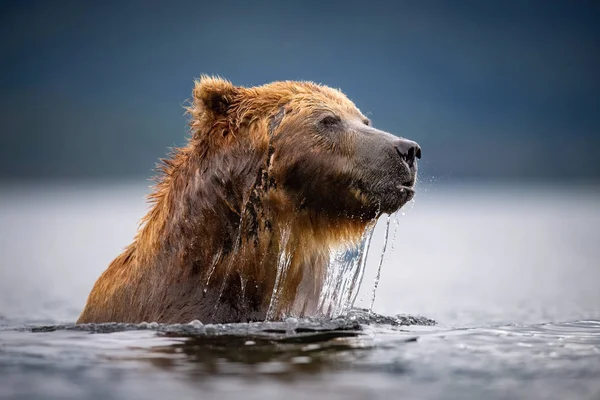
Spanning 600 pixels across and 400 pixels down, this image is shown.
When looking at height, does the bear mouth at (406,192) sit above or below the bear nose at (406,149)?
below

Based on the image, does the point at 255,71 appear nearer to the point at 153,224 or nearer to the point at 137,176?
the point at 137,176

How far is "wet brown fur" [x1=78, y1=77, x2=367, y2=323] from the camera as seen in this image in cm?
690

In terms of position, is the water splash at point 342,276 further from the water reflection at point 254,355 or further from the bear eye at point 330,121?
the water reflection at point 254,355

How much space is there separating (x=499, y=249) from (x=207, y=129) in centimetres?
2022

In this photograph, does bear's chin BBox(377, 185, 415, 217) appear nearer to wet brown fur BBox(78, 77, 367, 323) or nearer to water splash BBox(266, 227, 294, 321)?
wet brown fur BBox(78, 77, 367, 323)

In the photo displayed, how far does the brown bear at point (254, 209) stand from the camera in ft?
22.7

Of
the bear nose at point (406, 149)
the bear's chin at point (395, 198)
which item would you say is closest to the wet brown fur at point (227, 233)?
the bear's chin at point (395, 198)

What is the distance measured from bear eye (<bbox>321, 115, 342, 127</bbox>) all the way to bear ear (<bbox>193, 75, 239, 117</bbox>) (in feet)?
2.45

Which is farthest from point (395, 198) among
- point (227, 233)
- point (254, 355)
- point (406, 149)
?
point (254, 355)

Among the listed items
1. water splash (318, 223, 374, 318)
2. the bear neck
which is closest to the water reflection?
the bear neck

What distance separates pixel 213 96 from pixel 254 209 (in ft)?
3.15

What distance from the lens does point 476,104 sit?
580 ft

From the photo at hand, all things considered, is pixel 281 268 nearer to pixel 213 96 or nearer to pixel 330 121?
pixel 330 121

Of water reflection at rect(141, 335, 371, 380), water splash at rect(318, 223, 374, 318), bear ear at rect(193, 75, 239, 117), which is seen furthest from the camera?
water splash at rect(318, 223, 374, 318)
